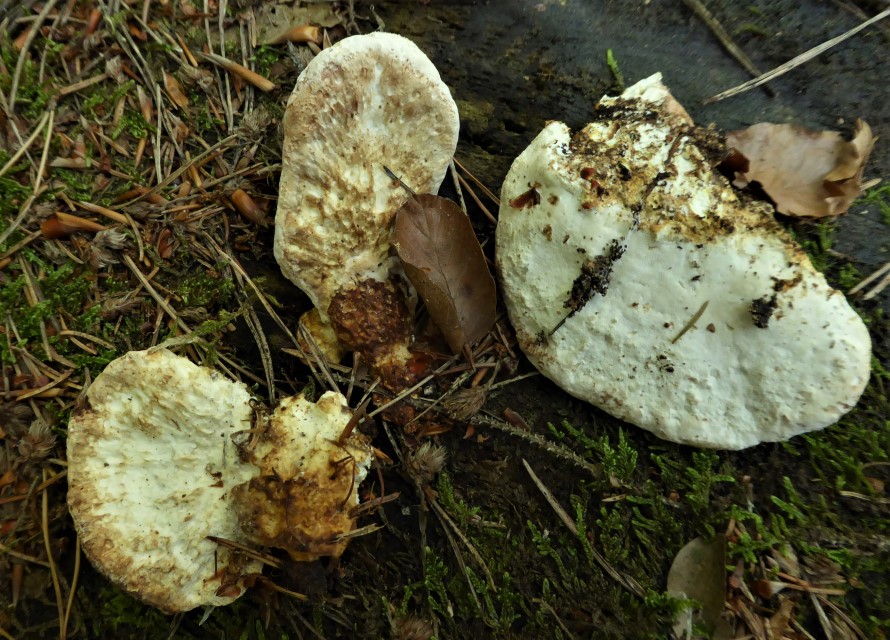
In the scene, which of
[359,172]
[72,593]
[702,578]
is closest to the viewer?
[702,578]

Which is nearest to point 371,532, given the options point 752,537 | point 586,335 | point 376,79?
point 586,335

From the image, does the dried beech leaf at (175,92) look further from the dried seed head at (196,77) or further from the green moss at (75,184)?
the green moss at (75,184)

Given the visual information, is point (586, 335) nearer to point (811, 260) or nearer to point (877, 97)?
point (811, 260)

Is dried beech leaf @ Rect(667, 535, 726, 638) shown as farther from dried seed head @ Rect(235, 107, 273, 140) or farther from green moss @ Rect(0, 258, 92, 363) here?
green moss @ Rect(0, 258, 92, 363)

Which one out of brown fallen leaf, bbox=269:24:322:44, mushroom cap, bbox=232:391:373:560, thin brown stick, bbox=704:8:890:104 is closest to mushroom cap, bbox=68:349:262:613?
mushroom cap, bbox=232:391:373:560

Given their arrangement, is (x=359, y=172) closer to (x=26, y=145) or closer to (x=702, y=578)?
(x=26, y=145)

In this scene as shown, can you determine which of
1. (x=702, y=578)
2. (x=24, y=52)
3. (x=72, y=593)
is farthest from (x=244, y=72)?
(x=702, y=578)
